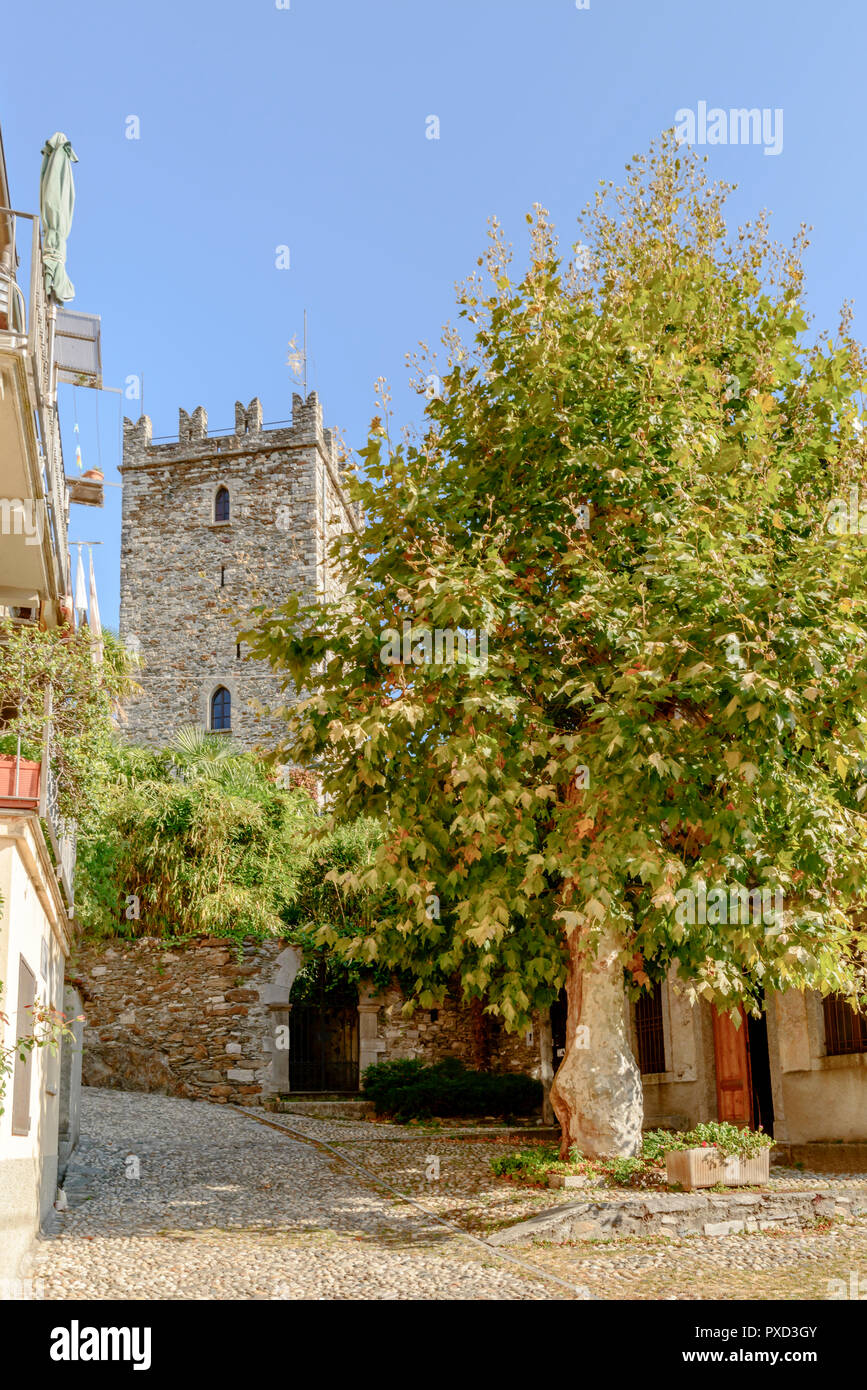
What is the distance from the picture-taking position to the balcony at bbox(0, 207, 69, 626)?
8.49 meters

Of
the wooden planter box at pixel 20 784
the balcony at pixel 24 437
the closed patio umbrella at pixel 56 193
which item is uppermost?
the closed patio umbrella at pixel 56 193

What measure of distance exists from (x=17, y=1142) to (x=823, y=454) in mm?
8655

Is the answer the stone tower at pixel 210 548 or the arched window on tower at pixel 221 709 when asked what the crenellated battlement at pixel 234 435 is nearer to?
the stone tower at pixel 210 548

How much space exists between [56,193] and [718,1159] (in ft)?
36.1

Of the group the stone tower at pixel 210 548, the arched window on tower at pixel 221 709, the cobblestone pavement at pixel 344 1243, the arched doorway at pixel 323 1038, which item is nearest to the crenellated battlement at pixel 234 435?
the stone tower at pixel 210 548

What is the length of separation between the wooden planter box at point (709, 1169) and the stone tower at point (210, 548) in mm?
24515

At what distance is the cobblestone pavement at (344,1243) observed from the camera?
7.93 metres

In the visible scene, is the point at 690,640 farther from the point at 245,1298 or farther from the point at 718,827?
the point at 245,1298

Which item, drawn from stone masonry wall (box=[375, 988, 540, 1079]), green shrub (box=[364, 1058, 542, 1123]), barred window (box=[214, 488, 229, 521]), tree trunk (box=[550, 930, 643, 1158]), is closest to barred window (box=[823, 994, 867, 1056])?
tree trunk (box=[550, 930, 643, 1158])

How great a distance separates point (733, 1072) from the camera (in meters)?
15.9

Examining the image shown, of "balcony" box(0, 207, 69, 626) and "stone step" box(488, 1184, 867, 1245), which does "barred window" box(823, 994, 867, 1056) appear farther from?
"balcony" box(0, 207, 69, 626)

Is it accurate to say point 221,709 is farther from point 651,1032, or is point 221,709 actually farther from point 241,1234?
point 241,1234

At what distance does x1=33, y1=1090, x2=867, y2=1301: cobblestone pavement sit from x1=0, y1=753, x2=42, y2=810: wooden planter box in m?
3.00

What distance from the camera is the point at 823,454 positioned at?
11477 millimetres
